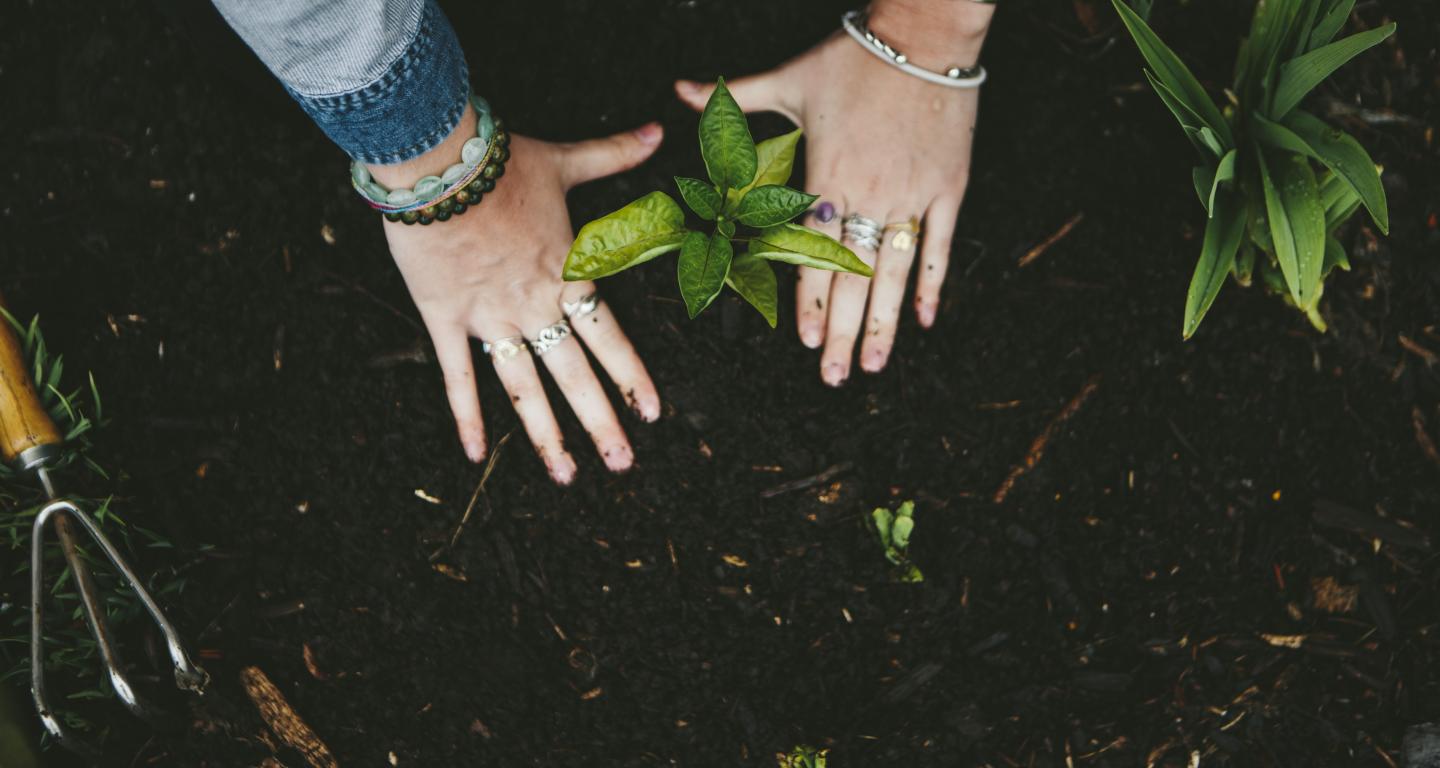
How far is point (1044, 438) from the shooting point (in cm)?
187

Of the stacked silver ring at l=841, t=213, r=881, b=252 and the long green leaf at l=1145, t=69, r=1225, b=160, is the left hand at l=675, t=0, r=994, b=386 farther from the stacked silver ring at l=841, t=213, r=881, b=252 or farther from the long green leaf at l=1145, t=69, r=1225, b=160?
the long green leaf at l=1145, t=69, r=1225, b=160

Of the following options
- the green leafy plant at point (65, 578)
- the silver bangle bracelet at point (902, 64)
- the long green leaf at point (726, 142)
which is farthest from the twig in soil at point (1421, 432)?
the green leafy plant at point (65, 578)

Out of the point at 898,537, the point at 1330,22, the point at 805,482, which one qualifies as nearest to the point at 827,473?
the point at 805,482

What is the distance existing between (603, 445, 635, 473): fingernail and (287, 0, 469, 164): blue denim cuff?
0.70m

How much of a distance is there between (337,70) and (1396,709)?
239 cm

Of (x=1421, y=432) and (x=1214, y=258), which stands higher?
(x=1214, y=258)

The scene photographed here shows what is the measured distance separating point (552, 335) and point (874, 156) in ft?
2.51

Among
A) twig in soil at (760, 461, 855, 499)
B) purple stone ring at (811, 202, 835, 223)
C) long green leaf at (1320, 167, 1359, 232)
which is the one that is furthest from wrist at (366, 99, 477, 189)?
long green leaf at (1320, 167, 1359, 232)

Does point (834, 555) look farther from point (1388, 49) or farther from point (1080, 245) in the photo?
point (1388, 49)

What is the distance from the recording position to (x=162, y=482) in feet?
6.22

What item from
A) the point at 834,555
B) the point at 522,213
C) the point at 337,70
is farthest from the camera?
the point at 834,555

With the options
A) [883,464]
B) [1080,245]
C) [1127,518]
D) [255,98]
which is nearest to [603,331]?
[883,464]

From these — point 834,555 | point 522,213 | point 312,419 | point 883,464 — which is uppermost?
point 522,213

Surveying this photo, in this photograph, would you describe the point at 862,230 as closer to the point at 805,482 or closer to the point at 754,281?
the point at 754,281
